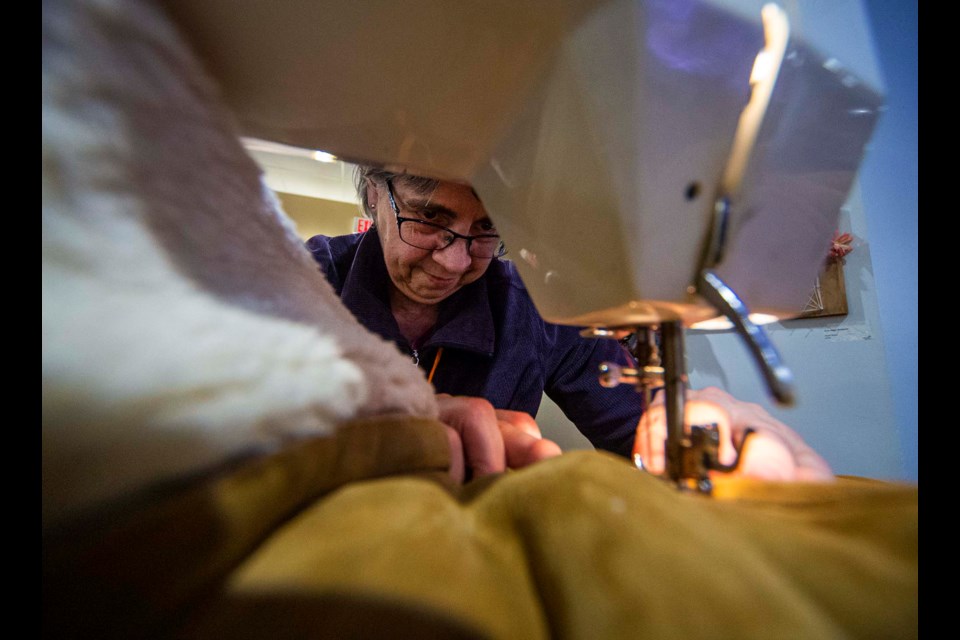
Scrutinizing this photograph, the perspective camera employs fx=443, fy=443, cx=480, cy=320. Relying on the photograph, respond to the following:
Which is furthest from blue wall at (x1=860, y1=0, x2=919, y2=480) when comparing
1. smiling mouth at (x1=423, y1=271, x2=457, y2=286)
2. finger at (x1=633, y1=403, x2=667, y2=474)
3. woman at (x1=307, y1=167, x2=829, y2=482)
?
smiling mouth at (x1=423, y1=271, x2=457, y2=286)

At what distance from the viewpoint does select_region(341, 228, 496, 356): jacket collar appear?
1.05 m

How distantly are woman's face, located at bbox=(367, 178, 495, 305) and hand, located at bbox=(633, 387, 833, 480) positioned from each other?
498mm

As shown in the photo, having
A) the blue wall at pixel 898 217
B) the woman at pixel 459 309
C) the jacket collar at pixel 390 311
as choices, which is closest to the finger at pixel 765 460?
the woman at pixel 459 309

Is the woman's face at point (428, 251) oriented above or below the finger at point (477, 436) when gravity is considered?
above

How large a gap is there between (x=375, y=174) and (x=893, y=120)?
1257mm

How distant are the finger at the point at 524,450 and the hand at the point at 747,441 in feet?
0.36

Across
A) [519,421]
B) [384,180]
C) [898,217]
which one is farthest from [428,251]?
[898,217]

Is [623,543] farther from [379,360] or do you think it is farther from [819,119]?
[819,119]

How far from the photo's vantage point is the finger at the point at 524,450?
46cm

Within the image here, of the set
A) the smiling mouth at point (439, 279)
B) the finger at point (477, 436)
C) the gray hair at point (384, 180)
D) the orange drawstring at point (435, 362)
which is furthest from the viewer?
the orange drawstring at point (435, 362)

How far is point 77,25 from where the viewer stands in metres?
0.22

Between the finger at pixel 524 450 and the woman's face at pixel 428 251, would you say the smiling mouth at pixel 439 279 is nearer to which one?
the woman's face at pixel 428 251

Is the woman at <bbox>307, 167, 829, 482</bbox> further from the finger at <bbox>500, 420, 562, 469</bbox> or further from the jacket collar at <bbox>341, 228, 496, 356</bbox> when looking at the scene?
the finger at <bbox>500, 420, 562, 469</bbox>

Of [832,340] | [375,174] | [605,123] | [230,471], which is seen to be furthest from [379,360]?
[832,340]
